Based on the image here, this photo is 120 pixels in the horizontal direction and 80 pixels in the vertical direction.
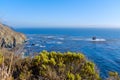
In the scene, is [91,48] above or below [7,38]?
below

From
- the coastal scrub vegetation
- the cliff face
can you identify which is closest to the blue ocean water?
the coastal scrub vegetation

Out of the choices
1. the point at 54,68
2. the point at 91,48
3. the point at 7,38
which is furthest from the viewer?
the point at 91,48

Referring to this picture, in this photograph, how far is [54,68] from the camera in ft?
34.4

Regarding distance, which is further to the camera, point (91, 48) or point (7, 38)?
point (91, 48)

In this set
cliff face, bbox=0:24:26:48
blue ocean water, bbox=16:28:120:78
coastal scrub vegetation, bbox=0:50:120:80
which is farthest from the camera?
blue ocean water, bbox=16:28:120:78

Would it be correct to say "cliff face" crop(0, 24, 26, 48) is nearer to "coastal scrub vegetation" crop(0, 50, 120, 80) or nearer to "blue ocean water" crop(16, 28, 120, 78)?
"coastal scrub vegetation" crop(0, 50, 120, 80)

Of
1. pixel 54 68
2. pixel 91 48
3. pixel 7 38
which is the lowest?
pixel 91 48

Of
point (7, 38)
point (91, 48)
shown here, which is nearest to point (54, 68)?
point (7, 38)

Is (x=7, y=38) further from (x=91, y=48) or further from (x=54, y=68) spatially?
(x=91, y=48)

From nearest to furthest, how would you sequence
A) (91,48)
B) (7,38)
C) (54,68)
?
(54,68) < (7,38) < (91,48)

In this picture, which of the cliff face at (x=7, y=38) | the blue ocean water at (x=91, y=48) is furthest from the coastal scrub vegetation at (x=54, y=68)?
the cliff face at (x=7, y=38)

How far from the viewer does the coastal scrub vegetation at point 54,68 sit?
9.96 meters

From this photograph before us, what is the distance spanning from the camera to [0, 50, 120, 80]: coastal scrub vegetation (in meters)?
9.96

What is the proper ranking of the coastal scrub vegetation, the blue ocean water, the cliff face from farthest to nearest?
the blue ocean water → the coastal scrub vegetation → the cliff face
